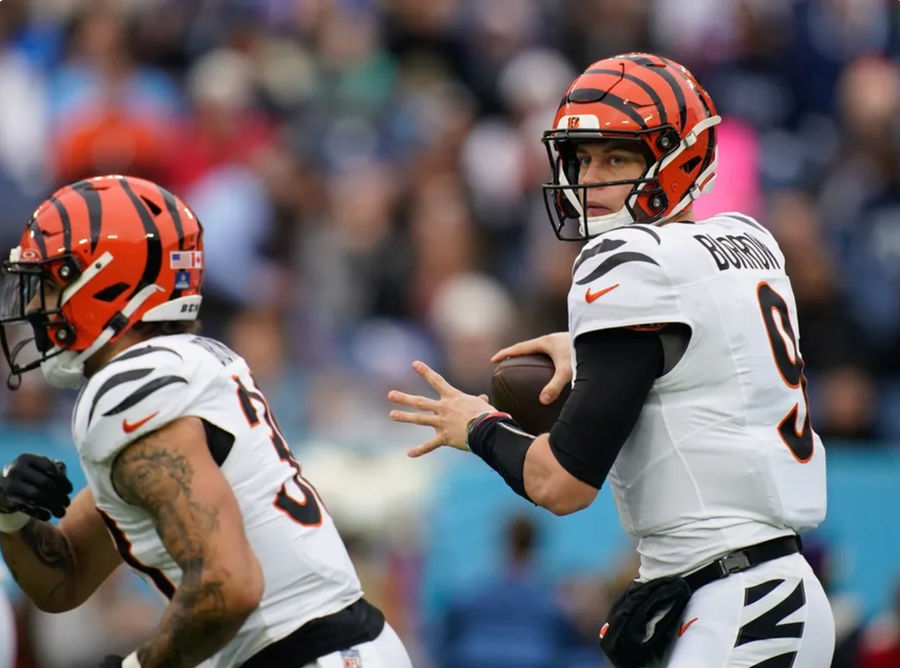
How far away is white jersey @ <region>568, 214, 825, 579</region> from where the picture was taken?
13.0 feet

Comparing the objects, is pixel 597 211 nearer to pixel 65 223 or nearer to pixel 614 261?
pixel 614 261

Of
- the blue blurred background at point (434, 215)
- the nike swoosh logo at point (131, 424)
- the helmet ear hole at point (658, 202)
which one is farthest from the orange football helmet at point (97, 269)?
the blue blurred background at point (434, 215)

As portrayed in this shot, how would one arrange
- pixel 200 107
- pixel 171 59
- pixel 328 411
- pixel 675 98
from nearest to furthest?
1. pixel 675 98
2. pixel 328 411
3. pixel 200 107
4. pixel 171 59

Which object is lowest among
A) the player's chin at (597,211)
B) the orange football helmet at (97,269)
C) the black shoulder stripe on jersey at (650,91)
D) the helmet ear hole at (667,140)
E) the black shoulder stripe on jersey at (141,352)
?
the black shoulder stripe on jersey at (141,352)

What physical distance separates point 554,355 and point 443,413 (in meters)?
0.40

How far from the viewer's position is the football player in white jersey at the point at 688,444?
3.94 metres

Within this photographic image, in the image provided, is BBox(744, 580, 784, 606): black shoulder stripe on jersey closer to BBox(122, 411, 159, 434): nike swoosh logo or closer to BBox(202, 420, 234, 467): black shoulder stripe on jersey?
BBox(202, 420, 234, 467): black shoulder stripe on jersey

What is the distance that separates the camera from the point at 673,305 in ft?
13.0

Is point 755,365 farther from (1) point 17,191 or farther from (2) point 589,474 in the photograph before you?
(1) point 17,191

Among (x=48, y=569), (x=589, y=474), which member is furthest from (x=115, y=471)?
(x=589, y=474)

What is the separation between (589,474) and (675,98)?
3.63 feet

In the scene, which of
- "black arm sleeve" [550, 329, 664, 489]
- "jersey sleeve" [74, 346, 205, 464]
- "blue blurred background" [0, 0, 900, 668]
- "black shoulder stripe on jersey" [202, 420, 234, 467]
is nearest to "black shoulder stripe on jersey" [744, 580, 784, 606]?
"black arm sleeve" [550, 329, 664, 489]

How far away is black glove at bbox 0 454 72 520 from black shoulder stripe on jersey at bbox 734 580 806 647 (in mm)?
1809

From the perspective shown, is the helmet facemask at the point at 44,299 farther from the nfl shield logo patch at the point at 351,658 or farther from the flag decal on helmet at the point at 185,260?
the nfl shield logo patch at the point at 351,658
